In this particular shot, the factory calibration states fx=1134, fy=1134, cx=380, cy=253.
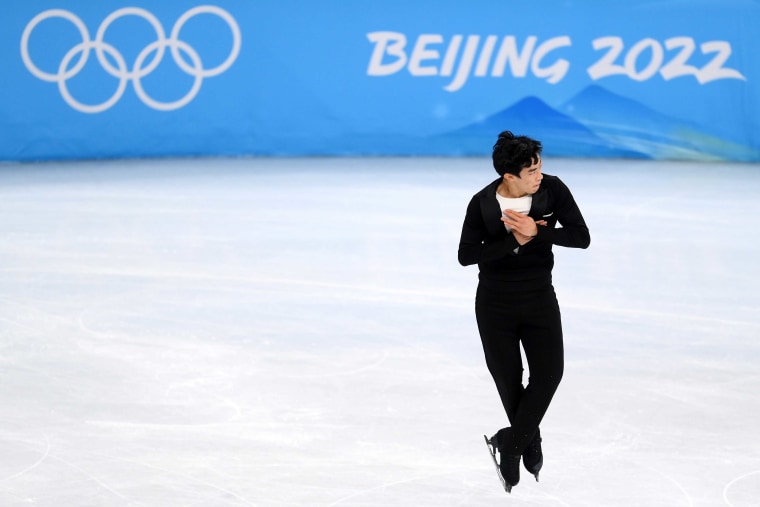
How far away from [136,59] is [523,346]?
11.2 m

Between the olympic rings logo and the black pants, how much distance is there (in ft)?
35.8

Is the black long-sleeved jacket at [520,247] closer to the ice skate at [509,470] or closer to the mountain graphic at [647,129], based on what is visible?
the ice skate at [509,470]

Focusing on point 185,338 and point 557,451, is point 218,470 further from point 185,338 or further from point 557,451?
point 185,338

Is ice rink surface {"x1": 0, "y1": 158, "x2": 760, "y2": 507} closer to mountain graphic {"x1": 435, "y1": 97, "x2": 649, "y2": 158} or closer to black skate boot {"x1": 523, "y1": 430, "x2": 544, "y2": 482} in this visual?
black skate boot {"x1": 523, "y1": 430, "x2": 544, "y2": 482}

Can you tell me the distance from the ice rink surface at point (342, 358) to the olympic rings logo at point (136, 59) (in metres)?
3.16

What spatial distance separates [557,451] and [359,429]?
0.90 metres

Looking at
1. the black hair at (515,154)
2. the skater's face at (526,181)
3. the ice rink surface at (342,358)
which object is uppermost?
the black hair at (515,154)

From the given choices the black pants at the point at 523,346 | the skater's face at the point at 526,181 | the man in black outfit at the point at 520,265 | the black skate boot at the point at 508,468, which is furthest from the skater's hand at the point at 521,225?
the black skate boot at the point at 508,468

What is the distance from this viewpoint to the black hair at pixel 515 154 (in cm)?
400

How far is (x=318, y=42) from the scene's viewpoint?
14719mm

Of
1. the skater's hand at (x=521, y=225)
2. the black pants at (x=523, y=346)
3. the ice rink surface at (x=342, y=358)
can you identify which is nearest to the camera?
the skater's hand at (x=521, y=225)

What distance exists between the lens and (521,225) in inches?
156

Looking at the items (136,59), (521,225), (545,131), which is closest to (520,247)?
(521,225)

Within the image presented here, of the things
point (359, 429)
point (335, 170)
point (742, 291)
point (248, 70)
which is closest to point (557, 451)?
point (359, 429)
